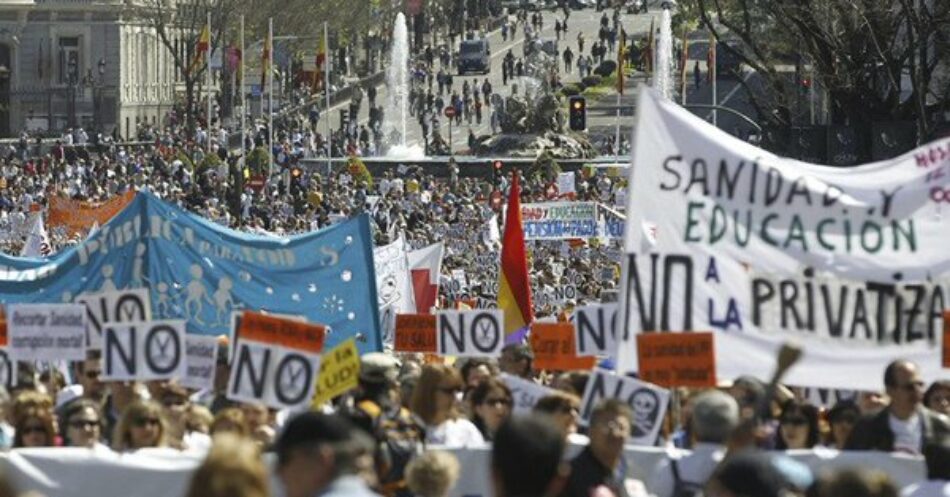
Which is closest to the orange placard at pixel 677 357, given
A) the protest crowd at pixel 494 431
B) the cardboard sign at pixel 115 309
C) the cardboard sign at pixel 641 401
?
the protest crowd at pixel 494 431

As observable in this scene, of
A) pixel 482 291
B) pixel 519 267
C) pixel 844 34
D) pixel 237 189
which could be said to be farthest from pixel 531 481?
pixel 237 189

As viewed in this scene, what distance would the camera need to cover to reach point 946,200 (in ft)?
44.0

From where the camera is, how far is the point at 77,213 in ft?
147

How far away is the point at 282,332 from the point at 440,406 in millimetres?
763

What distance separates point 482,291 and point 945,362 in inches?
975

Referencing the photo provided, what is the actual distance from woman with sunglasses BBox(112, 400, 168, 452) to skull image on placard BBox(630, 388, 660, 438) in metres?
2.09

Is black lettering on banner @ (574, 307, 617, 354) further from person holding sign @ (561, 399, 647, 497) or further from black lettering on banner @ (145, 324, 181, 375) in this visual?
person holding sign @ (561, 399, 647, 497)

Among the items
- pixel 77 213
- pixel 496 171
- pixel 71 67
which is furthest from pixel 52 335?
pixel 71 67

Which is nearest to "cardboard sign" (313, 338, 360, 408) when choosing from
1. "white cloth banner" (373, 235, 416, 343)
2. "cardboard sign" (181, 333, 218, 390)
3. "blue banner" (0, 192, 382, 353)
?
"cardboard sign" (181, 333, 218, 390)

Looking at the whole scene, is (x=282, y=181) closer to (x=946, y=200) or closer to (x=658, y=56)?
(x=658, y=56)

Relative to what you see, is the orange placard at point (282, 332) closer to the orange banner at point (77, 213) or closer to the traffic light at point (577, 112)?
the orange banner at point (77, 213)

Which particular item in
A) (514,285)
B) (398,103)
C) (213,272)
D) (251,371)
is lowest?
(251,371)

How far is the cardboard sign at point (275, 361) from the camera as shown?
43.4 feet

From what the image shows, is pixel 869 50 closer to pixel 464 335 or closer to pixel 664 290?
pixel 464 335
